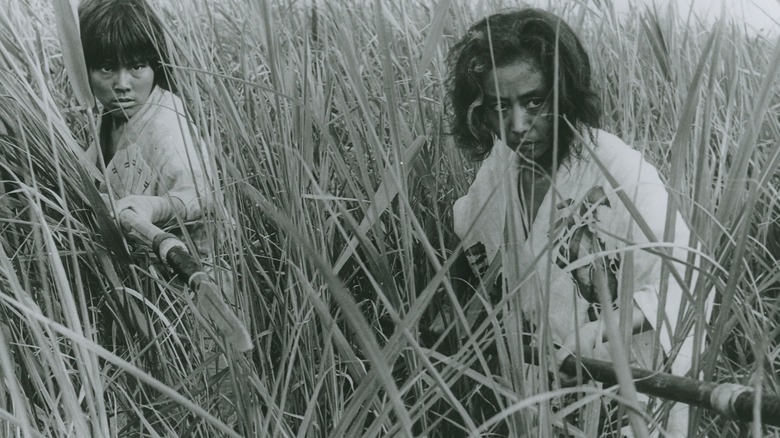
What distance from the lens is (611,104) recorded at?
142cm

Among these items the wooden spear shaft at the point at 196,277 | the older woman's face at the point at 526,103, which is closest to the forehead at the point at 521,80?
the older woman's face at the point at 526,103

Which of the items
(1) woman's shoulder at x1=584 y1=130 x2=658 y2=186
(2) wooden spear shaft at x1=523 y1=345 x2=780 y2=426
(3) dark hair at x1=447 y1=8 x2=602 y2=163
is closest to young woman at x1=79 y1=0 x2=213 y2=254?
(3) dark hair at x1=447 y1=8 x2=602 y2=163

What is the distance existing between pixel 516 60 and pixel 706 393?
0.54 meters

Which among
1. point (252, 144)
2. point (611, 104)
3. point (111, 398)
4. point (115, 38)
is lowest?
point (111, 398)

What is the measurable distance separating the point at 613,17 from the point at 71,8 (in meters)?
0.89

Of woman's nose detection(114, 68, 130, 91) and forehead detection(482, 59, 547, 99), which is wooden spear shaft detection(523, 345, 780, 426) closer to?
forehead detection(482, 59, 547, 99)

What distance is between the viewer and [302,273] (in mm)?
667

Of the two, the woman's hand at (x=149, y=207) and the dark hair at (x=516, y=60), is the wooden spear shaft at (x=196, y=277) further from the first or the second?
the dark hair at (x=516, y=60)

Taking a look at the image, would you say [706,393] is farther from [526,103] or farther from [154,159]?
[154,159]

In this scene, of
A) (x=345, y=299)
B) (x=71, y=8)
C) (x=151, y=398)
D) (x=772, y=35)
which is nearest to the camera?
(x=345, y=299)

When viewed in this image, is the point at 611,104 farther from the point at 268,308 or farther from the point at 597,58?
the point at 268,308

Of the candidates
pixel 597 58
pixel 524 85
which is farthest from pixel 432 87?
pixel 524 85

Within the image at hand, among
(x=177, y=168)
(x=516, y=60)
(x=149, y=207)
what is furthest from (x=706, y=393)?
(x=177, y=168)

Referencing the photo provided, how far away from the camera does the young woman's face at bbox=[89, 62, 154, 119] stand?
1.25m
